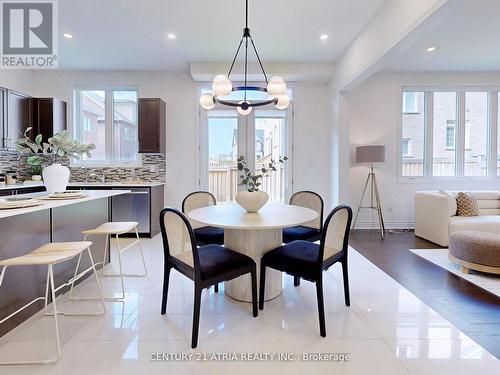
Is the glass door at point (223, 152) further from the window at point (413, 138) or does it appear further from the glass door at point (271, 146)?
the window at point (413, 138)

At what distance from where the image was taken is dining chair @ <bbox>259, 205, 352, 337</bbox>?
1896 mm

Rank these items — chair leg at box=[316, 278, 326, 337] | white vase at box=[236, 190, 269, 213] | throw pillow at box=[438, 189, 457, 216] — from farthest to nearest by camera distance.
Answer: throw pillow at box=[438, 189, 457, 216] → white vase at box=[236, 190, 269, 213] → chair leg at box=[316, 278, 326, 337]

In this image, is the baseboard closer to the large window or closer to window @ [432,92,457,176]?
the large window

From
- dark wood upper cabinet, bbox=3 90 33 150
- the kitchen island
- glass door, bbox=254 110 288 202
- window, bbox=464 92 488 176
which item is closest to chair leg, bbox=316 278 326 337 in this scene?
the kitchen island

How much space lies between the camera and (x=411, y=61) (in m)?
4.64

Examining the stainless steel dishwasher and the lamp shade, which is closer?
the stainless steel dishwasher

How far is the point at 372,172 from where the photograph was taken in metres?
5.01

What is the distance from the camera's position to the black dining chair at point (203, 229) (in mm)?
2660

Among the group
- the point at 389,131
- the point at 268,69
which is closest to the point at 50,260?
the point at 268,69

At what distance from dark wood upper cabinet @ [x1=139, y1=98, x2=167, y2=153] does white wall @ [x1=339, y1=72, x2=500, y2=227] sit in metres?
3.41

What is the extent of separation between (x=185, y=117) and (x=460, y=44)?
4401 millimetres

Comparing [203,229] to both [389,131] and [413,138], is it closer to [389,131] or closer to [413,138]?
[389,131]

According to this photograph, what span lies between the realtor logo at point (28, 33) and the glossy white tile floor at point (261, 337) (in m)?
3.26

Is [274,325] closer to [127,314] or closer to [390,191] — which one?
[127,314]
